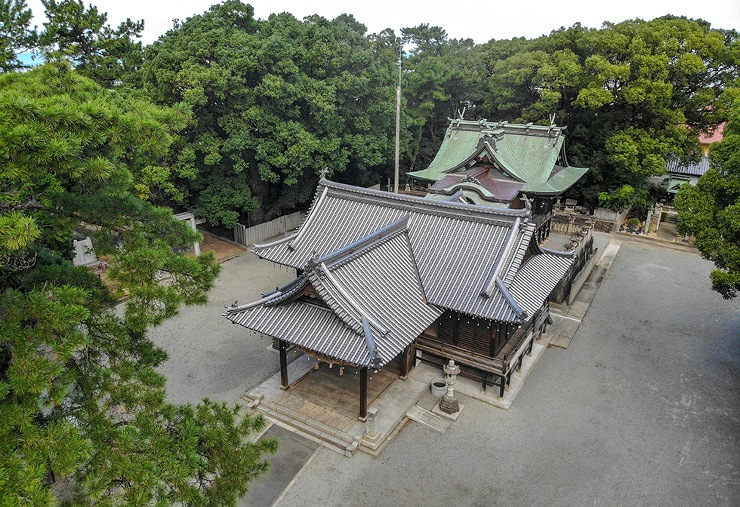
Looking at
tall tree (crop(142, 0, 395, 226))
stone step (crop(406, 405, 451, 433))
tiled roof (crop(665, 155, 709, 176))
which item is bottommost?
stone step (crop(406, 405, 451, 433))

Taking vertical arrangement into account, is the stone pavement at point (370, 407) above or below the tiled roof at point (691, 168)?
below

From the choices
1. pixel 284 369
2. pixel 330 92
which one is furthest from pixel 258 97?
pixel 284 369

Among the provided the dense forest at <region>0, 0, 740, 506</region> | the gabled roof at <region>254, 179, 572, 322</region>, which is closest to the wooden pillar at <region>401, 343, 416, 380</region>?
the gabled roof at <region>254, 179, 572, 322</region>

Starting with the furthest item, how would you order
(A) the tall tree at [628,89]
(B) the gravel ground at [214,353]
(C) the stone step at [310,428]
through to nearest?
(A) the tall tree at [628,89] → (B) the gravel ground at [214,353] → (C) the stone step at [310,428]

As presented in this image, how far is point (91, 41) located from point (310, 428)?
25.8 meters

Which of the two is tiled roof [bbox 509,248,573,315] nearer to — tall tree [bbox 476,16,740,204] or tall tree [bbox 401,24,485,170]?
tall tree [bbox 476,16,740,204]

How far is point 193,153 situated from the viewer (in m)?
25.9

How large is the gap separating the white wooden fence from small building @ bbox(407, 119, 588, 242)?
9.44 m

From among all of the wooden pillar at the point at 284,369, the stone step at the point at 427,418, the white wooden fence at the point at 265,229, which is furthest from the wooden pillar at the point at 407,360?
the white wooden fence at the point at 265,229

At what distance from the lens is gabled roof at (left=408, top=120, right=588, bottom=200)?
25.6 m

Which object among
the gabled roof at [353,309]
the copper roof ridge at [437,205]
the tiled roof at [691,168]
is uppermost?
the copper roof ridge at [437,205]

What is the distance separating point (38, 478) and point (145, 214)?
5.09 metres

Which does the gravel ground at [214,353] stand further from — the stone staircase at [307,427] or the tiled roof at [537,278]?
the tiled roof at [537,278]

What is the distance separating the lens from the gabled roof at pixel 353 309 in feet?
43.5
